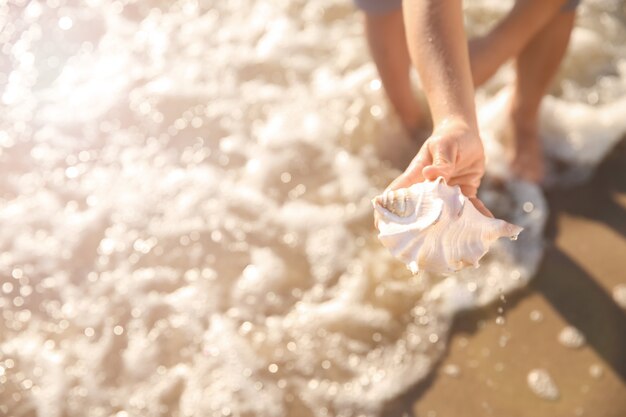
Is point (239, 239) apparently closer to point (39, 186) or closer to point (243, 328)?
point (243, 328)

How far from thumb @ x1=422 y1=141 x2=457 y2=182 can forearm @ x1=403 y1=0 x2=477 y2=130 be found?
134 millimetres

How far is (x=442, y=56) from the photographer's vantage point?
1.61 m

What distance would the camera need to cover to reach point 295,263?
8.29 ft

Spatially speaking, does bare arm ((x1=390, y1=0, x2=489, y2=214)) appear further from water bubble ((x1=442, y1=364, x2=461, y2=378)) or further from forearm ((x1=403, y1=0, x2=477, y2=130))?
water bubble ((x1=442, y1=364, x2=461, y2=378))

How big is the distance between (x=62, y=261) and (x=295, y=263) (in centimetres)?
82

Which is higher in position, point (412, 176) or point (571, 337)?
point (412, 176)

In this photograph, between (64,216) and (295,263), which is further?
(64,216)

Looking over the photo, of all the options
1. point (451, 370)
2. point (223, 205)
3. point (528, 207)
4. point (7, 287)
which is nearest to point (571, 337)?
point (451, 370)

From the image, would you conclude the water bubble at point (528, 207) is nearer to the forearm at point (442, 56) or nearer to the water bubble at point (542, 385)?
the water bubble at point (542, 385)

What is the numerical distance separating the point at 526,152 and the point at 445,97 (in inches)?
45.8

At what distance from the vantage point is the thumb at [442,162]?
1339 millimetres

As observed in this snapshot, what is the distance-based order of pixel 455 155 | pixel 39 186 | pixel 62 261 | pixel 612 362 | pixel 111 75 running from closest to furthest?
pixel 455 155 < pixel 612 362 < pixel 62 261 < pixel 39 186 < pixel 111 75

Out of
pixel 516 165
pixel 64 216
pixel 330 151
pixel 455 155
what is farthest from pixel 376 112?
pixel 455 155

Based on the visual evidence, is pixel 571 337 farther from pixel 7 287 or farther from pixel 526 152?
pixel 7 287
